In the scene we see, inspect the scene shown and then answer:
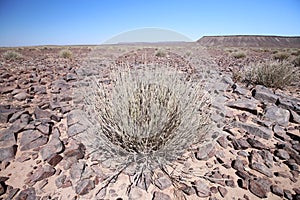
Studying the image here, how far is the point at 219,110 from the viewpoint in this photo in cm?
346

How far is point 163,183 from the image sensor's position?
1.96 metres

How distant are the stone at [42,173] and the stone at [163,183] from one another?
1.08 m

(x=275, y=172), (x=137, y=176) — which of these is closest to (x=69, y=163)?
(x=137, y=176)

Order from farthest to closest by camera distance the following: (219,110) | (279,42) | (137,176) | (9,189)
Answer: (279,42), (219,110), (137,176), (9,189)

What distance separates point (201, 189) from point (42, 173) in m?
1.58

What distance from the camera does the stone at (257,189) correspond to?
6.06 ft

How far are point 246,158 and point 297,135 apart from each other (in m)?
1.05

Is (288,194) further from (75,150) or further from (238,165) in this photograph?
(75,150)

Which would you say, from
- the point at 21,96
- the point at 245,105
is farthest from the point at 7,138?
the point at 245,105

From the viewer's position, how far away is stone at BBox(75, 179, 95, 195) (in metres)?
1.86

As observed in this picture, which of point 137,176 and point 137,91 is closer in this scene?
point 137,176

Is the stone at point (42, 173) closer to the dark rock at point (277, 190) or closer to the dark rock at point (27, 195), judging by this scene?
the dark rock at point (27, 195)

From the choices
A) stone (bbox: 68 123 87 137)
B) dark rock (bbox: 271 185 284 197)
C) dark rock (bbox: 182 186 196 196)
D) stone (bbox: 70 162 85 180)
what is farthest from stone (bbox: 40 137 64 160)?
dark rock (bbox: 271 185 284 197)

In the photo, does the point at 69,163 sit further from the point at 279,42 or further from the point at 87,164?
the point at 279,42
